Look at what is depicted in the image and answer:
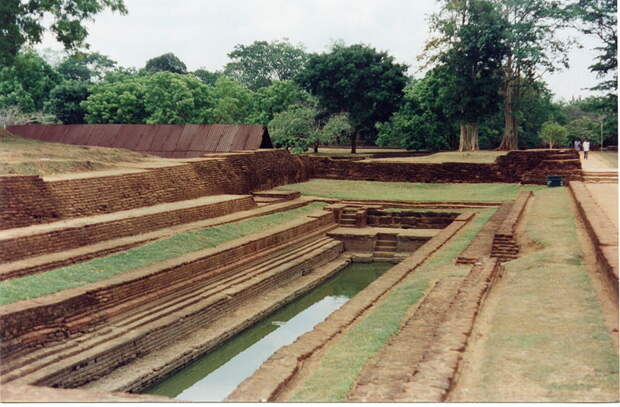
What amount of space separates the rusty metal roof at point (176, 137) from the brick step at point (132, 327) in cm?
876

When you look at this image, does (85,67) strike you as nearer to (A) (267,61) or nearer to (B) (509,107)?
(A) (267,61)

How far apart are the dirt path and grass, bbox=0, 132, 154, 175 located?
7.48 m

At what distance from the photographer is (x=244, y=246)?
976 centimetres

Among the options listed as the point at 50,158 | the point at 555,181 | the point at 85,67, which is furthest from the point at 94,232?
the point at 85,67

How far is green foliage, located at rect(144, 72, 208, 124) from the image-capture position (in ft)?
79.4

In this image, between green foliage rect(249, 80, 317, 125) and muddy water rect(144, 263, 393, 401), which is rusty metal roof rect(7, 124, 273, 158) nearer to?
green foliage rect(249, 80, 317, 125)

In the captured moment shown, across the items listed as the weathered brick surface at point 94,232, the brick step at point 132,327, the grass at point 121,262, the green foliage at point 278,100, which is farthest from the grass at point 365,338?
the green foliage at point 278,100

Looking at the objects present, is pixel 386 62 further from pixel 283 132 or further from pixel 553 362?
pixel 553 362

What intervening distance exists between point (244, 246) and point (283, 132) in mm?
14111

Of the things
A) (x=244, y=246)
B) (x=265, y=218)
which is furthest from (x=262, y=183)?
(x=244, y=246)

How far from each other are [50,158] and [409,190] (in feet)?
31.2

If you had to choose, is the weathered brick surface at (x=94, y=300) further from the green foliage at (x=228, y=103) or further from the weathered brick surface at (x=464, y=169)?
the green foliage at (x=228, y=103)

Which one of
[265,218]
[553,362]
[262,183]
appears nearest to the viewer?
[553,362]

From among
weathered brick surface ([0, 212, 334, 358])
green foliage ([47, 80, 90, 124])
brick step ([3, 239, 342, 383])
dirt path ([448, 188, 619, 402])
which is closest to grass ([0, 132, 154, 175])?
weathered brick surface ([0, 212, 334, 358])
